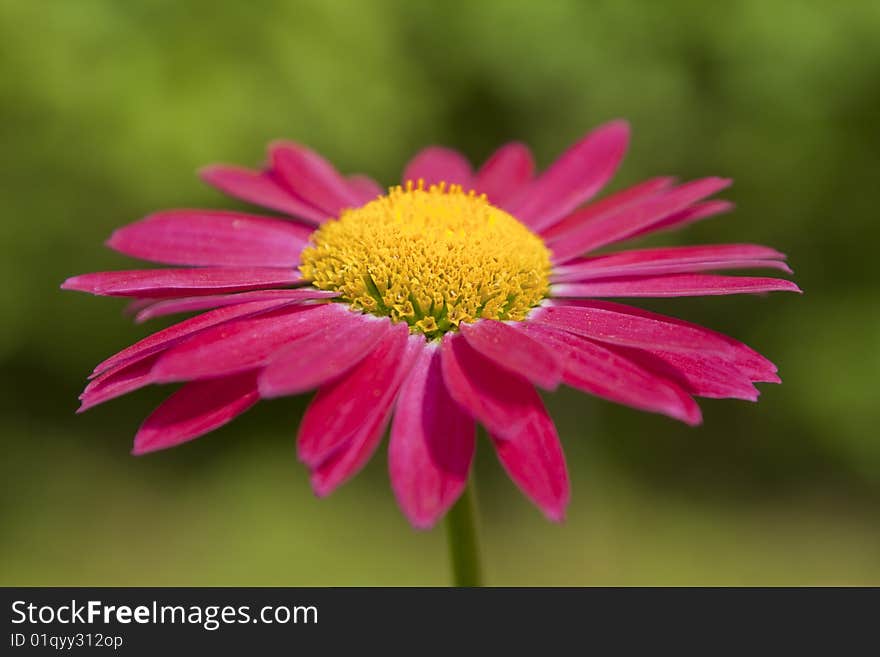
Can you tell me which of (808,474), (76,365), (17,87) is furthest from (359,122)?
(808,474)

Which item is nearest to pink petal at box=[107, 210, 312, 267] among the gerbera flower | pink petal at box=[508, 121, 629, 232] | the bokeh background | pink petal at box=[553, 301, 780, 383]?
the gerbera flower

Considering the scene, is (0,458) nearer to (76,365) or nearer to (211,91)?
(76,365)

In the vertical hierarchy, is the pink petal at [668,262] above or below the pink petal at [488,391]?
above

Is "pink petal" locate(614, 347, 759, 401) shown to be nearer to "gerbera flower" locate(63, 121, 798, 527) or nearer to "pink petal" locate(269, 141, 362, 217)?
"gerbera flower" locate(63, 121, 798, 527)

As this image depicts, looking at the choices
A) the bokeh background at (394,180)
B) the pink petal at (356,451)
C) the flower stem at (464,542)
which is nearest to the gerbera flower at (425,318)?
the pink petal at (356,451)

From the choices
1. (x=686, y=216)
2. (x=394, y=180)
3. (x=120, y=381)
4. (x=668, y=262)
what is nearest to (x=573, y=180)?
(x=686, y=216)

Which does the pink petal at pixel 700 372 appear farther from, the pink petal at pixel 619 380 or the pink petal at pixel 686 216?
the pink petal at pixel 686 216
